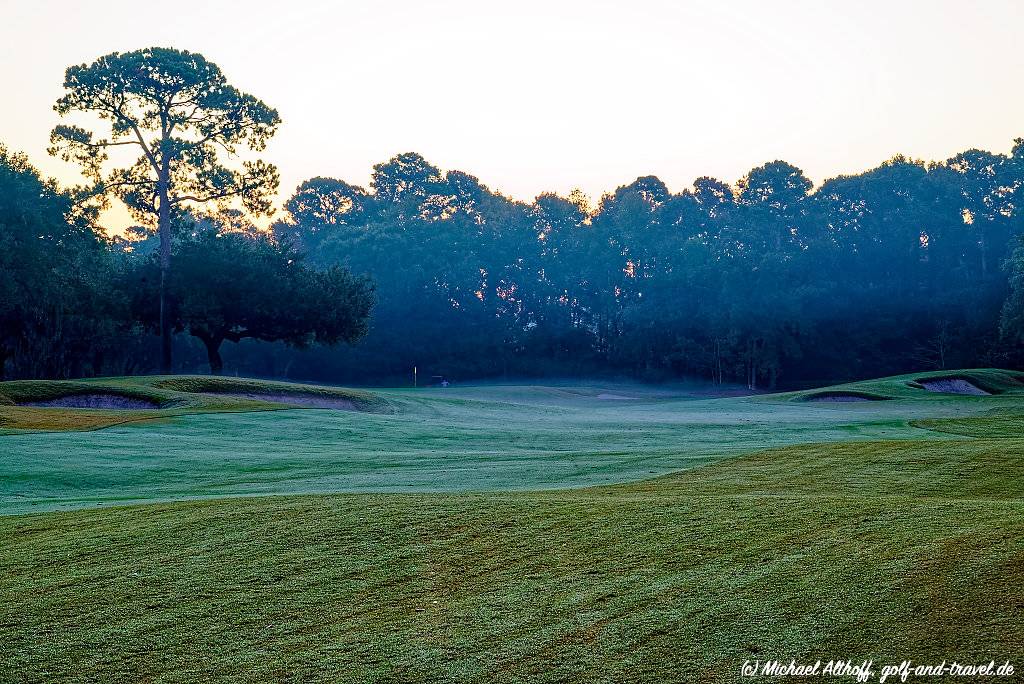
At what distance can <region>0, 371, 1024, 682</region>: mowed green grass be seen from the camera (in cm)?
573

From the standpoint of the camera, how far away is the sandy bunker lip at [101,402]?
3409 cm

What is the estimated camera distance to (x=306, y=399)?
41.3m

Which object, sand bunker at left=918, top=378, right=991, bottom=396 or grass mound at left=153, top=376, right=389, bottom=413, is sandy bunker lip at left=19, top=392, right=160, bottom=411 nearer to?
grass mound at left=153, top=376, right=389, bottom=413

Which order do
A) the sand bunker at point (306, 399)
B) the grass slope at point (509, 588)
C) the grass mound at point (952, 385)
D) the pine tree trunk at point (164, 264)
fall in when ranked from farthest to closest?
the pine tree trunk at point (164, 264) < the grass mound at point (952, 385) < the sand bunker at point (306, 399) < the grass slope at point (509, 588)

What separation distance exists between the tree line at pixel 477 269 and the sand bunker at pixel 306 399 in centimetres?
1323

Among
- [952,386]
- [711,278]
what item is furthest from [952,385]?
[711,278]

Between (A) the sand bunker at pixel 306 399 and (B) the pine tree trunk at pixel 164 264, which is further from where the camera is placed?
(B) the pine tree trunk at pixel 164 264

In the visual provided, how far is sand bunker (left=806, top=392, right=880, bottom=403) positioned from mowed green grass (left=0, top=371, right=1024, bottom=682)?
35023 mm

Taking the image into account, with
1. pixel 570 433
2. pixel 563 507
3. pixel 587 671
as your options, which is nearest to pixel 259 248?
pixel 570 433

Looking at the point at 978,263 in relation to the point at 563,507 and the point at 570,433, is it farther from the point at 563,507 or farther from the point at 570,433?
the point at 563,507

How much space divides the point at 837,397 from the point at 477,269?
52449 mm

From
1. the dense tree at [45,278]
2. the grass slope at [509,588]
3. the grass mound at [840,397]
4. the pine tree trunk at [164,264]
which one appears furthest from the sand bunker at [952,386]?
the grass slope at [509,588]

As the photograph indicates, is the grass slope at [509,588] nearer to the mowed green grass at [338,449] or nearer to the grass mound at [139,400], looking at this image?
the mowed green grass at [338,449]

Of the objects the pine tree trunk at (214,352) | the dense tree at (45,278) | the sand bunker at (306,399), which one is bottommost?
the sand bunker at (306,399)
